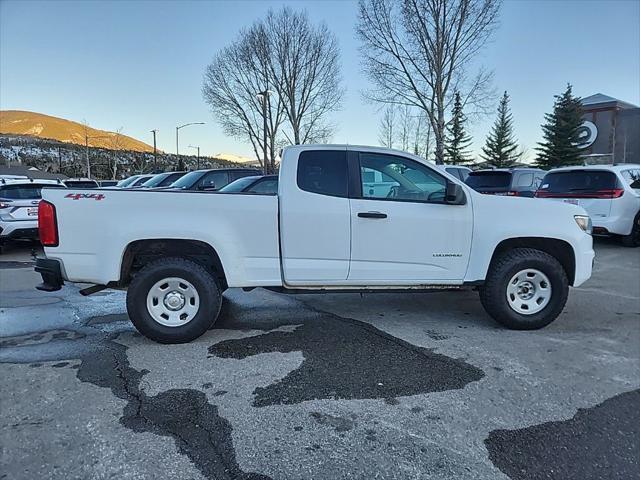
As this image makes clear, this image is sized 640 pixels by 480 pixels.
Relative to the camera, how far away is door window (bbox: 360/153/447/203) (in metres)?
4.55

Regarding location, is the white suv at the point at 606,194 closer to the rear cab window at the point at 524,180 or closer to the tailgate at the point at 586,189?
the tailgate at the point at 586,189

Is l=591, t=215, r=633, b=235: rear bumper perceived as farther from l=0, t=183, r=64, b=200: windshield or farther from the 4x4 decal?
l=0, t=183, r=64, b=200: windshield

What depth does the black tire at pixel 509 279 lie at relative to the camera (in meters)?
4.61

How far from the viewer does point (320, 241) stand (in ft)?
14.4

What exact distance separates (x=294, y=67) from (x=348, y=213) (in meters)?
30.7

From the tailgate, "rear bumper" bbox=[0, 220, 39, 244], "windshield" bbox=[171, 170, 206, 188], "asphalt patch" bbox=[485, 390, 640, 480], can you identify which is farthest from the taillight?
the tailgate

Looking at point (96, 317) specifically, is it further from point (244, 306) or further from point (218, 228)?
point (218, 228)

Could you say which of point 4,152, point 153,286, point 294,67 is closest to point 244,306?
point 153,286

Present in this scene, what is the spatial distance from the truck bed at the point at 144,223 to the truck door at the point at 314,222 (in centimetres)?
20

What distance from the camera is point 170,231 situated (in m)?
4.15

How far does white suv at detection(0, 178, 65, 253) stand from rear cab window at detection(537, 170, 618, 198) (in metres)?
11.5

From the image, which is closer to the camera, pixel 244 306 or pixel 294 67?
pixel 244 306

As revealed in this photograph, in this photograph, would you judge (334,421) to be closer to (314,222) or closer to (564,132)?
(314,222)

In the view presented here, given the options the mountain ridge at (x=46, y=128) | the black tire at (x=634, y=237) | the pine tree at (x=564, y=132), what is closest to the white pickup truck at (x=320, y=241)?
the black tire at (x=634, y=237)
